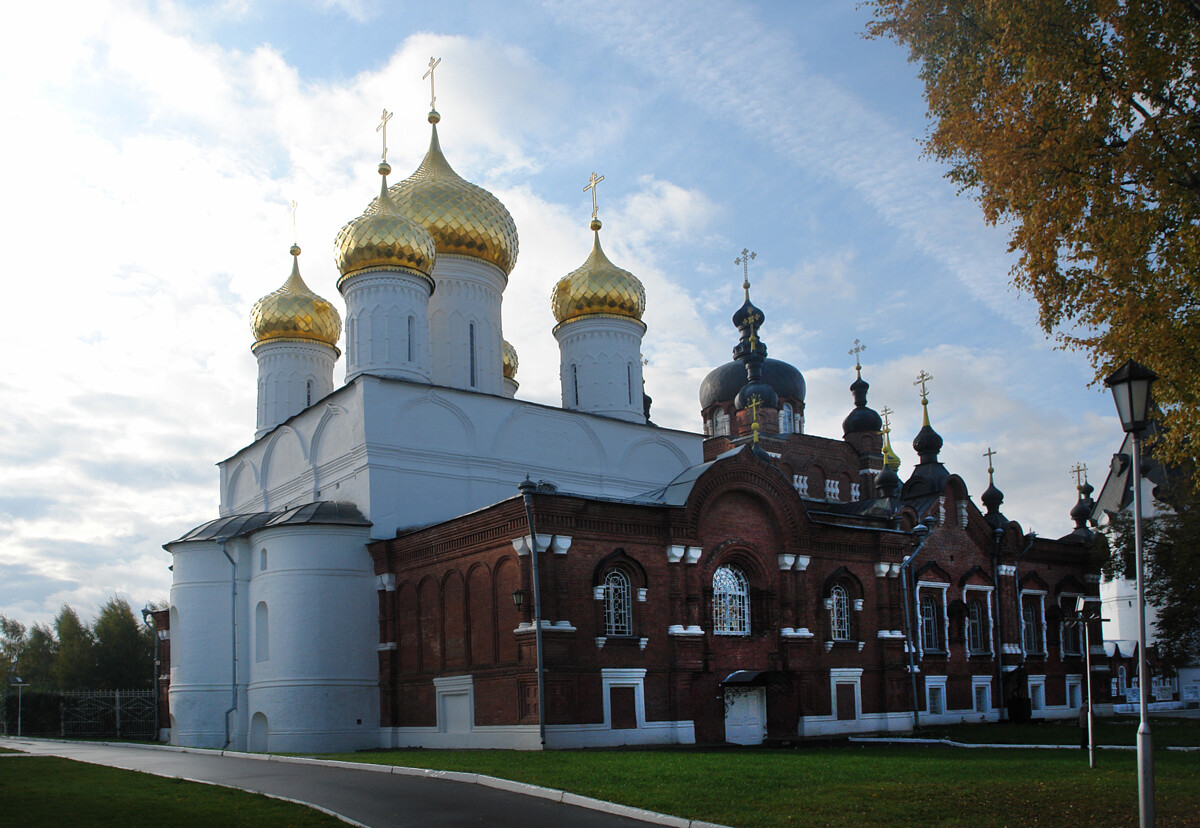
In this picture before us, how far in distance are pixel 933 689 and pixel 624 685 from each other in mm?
10664

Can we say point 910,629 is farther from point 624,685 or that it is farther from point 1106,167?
point 1106,167

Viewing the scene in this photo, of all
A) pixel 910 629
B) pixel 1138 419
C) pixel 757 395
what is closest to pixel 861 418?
pixel 757 395

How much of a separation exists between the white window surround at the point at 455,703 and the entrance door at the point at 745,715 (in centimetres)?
475

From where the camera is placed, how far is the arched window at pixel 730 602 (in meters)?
20.8

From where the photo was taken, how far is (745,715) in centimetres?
2044

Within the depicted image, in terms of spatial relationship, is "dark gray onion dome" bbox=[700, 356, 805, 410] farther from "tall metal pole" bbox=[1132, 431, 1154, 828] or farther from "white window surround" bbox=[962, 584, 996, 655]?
"tall metal pole" bbox=[1132, 431, 1154, 828]

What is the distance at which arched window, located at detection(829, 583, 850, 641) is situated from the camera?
75.6 ft

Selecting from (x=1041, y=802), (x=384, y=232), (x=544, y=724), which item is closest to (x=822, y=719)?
(x=544, y=724)

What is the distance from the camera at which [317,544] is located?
864 inches

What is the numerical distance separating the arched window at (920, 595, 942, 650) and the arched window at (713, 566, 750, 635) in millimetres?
7090

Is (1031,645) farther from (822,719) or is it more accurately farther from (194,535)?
(194,535)

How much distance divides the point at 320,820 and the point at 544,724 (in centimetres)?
834

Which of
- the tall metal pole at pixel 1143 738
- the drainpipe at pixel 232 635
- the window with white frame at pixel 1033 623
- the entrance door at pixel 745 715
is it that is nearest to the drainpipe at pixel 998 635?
the window with white frame at pixel 1033 623

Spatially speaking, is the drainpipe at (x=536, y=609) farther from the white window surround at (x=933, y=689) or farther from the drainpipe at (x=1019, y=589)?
the drainpipe at (x=1019, y=589)
